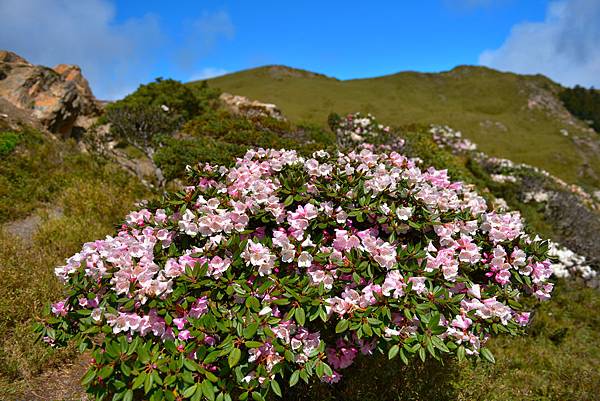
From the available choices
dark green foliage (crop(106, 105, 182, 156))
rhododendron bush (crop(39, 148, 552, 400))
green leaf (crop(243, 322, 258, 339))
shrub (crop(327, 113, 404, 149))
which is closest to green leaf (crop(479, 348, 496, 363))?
rhododendron bush (crop(39, 148, 552, 400))

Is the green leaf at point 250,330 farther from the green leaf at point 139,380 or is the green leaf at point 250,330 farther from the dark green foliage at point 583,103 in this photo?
the dark green foliage at point 583,103

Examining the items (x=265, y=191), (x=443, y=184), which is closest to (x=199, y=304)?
(x=265, y=191)

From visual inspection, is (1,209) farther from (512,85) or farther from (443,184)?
(512,85)

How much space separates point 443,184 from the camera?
3844mm

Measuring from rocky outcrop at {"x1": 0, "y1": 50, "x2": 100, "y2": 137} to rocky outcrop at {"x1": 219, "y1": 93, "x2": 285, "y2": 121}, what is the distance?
746 cm

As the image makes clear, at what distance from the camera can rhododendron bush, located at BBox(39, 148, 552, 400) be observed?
236 centimetres

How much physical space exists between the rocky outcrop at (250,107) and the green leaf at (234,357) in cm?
1602

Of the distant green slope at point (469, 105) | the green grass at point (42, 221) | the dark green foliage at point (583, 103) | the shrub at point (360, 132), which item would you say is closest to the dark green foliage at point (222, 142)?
the shrub at point (360, 132)

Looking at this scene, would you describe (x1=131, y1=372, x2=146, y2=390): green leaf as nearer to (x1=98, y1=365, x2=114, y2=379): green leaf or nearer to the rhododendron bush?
the rhododendron bush

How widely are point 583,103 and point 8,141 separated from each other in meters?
77.1

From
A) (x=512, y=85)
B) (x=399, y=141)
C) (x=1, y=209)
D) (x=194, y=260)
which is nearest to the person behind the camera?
(x=194, y=260)

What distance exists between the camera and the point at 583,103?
61.5 meters

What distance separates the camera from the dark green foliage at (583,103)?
59.1 metres

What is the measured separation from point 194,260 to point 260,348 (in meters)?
0.78
